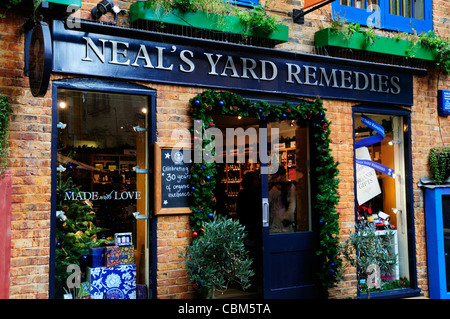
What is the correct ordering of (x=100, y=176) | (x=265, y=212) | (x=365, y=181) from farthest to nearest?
1. (x=365, y=181)
2. (x=265, y=212)
3. (x=100, y=176)

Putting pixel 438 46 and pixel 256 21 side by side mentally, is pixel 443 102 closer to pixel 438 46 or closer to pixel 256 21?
pixel 438 46

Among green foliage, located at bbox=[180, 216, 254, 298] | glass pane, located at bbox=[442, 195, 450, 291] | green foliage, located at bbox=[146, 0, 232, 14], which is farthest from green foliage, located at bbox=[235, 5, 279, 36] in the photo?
glass pane, located at bbox=[442, 195, 450, 291]

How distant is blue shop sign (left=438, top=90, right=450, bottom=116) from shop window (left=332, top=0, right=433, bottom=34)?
3.45 feet

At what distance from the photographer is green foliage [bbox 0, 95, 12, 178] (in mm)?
4620

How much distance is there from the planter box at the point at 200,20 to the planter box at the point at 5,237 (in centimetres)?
230

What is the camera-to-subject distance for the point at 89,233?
17.5 feet

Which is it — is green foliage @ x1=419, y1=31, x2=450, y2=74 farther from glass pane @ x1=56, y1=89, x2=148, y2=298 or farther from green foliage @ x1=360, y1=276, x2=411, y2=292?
glass pane @ x1=56, y1=89, x2=148, y2=298

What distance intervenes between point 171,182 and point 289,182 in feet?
6.31

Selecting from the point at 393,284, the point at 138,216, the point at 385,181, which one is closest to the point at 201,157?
the point at 138,216

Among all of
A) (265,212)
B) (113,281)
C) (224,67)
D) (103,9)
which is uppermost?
(103,9)

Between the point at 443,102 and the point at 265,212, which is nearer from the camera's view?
the point at 265,212

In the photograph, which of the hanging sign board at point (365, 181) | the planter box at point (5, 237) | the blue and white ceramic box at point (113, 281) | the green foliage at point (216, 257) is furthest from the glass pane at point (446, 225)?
the planter box at point (5, 237)

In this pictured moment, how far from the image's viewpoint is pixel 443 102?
770 centimetres
